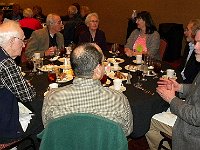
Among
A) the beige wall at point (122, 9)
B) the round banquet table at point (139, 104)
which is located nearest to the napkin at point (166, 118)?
the round banquet table at point (139, 104)

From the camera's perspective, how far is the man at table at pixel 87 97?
1681 mm

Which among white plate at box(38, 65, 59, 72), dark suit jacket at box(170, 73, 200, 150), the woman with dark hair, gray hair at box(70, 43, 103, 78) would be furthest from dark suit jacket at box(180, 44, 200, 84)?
gray hair at box(70, 43, 103, 78)

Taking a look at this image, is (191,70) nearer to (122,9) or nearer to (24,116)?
(24,116)

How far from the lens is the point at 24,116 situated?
2.49 meters

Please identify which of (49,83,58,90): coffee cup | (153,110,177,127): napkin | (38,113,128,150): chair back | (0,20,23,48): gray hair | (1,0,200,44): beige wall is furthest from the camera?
(1,0,200,44): beige wall

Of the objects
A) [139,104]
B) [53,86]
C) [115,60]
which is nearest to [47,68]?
[53,86]

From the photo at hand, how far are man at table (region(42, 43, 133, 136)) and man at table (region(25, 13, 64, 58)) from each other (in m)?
2.08

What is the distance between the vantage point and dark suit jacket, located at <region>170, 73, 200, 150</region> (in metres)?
A: 1.95

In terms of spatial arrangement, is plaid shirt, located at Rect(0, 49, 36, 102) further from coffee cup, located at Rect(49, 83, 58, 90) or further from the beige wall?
the beige wall

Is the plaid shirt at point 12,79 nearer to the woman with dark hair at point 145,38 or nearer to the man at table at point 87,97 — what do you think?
the man at table at point 87,97

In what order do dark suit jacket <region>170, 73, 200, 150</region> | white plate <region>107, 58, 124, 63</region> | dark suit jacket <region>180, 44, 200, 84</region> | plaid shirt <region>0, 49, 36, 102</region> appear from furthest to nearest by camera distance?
white plate <region>107, 58, 124, 63</region>, dark suit jacket <region>180, 44, 200, 84</region>, plaid shirt <region>0, 49, 36, 102</region>, dark suit jacket <region>170, 73, 200, 150</region>

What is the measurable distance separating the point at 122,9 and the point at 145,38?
4.44 m

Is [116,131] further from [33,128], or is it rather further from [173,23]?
[173,23]

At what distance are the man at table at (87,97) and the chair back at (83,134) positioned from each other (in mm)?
188
